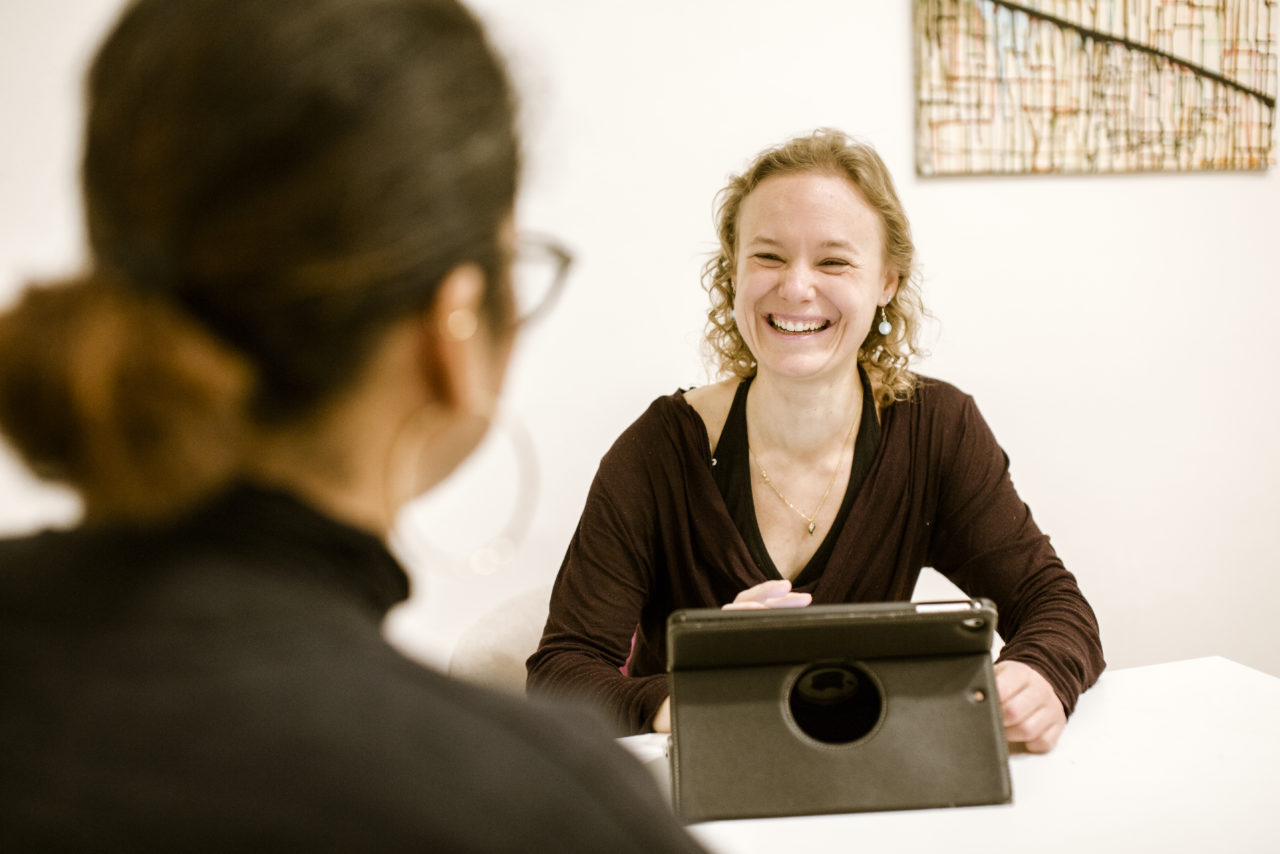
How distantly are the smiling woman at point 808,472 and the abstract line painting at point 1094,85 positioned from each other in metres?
0.67

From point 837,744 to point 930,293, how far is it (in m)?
1.48

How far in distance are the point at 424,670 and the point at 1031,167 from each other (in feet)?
6.98

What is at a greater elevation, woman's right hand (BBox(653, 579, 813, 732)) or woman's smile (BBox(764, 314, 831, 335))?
woman's smile (BBox(764, 314, 831, 335))

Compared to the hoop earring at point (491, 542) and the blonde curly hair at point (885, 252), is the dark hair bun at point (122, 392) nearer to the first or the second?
the hoop earring at point (491, 542)

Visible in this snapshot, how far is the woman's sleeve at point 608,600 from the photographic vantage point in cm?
121

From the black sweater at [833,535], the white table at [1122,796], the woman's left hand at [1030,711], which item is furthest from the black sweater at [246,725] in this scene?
the black sweater at [833,535]

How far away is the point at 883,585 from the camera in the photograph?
4.94 ft

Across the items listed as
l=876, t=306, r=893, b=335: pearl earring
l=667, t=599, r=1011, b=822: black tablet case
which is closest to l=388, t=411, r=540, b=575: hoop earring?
l=667, t=599, r=1011, b=822: black tablet case

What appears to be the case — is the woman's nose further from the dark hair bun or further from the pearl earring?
the dark hair bun

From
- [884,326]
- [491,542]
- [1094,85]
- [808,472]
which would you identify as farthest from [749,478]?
[1094,85]

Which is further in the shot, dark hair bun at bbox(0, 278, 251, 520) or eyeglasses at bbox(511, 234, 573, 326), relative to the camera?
eyeglasses at bbox(511, 234, 573, 326)

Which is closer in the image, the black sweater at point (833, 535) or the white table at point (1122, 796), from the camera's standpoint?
the white table at point (1122, 796)

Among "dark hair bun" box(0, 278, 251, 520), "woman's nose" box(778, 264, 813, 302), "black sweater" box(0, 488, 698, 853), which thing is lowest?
"black sweater" box(0, 488, 698, 853)

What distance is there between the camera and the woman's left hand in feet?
3.38
